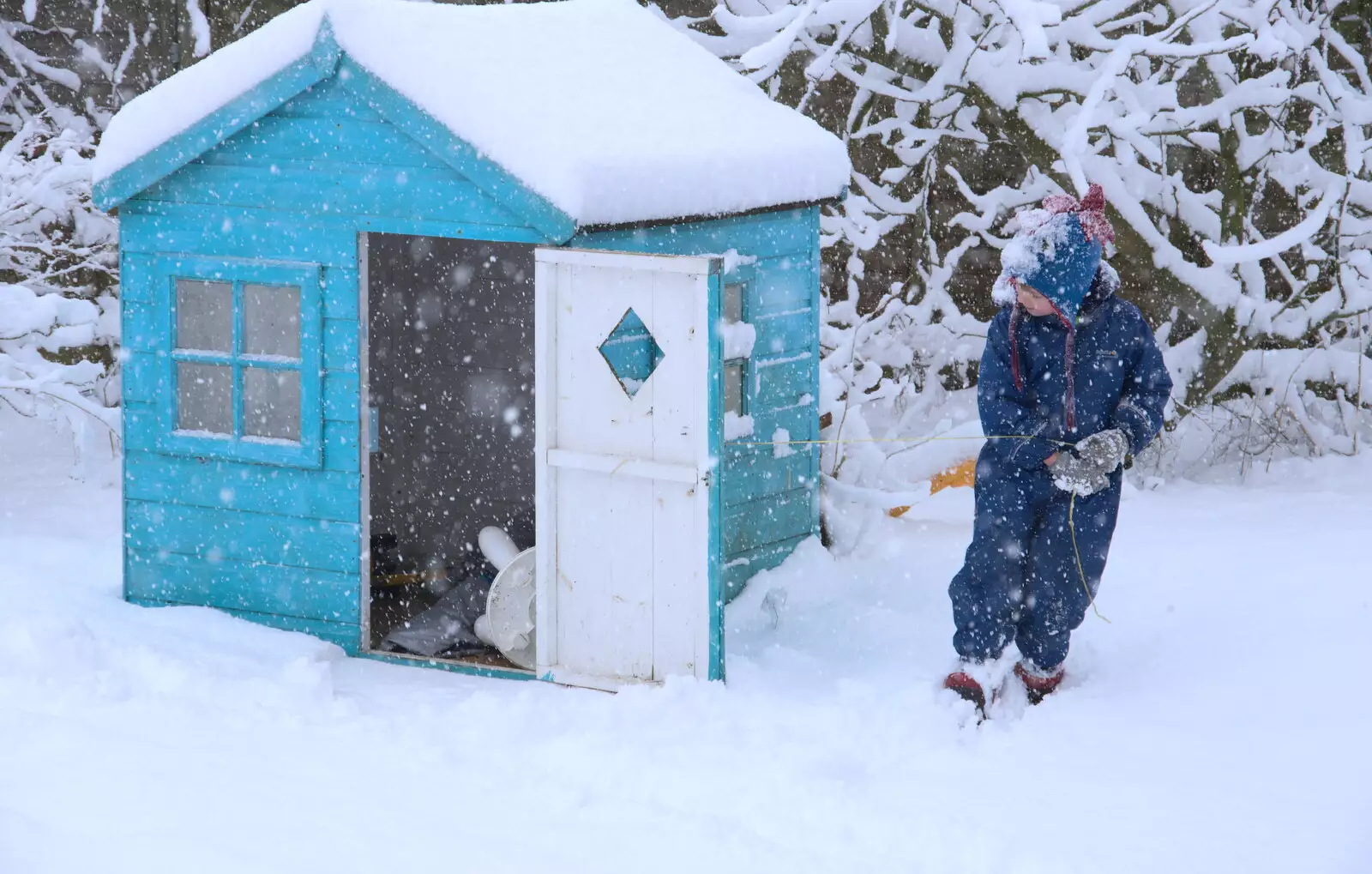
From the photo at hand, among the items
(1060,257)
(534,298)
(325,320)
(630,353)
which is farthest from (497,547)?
(1060,257)

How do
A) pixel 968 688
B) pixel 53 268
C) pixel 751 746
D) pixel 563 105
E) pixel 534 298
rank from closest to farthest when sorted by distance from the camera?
1. pixel 751 746
2. pixel 968 688
3. pixel 563 105
4. pixel 534 298
5. pixel 53 268

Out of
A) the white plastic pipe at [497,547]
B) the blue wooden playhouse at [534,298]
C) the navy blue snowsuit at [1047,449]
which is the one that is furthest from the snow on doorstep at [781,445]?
the navy blue snowsuit at [1047,449]

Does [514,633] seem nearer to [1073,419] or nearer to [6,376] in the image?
[1073,419]

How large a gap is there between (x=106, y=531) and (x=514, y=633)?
9.02 ft

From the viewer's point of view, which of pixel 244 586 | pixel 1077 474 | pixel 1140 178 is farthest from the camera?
pixel 1140 178

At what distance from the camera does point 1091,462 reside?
16.5ft

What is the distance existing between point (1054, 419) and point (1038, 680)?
0.89 meters

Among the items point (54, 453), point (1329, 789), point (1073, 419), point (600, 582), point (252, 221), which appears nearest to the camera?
point (1329, 789)

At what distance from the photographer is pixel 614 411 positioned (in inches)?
214

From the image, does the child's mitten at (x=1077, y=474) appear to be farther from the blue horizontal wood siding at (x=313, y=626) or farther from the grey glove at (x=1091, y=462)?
the blue horizontal wood siding at (x=313, y=626)

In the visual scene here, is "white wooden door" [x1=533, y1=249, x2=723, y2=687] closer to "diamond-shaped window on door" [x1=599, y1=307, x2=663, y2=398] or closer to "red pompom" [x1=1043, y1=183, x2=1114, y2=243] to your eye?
"diamond-shaped window on door" [x1=599, y1=307, x2=663, y2=398]

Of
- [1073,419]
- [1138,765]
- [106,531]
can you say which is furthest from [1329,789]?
[106,531]

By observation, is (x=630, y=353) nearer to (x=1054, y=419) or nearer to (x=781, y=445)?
(x=1054, y=419)

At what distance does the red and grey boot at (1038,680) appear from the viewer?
536 cm
